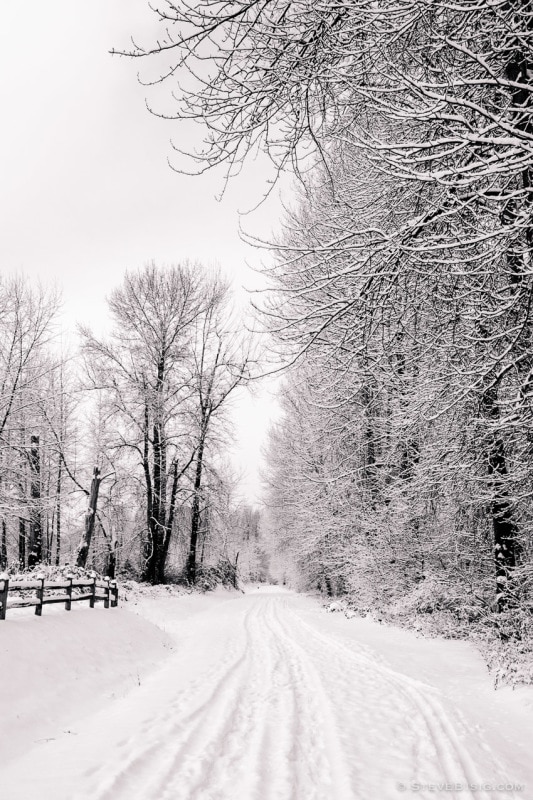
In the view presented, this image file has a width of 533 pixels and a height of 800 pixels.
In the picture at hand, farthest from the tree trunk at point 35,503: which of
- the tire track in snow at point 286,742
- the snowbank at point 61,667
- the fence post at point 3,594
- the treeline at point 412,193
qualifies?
the treeline at point 412,193

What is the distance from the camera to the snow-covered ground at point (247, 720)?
3320 mm

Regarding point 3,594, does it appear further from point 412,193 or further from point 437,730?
point 412,193

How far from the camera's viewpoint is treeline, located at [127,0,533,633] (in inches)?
130

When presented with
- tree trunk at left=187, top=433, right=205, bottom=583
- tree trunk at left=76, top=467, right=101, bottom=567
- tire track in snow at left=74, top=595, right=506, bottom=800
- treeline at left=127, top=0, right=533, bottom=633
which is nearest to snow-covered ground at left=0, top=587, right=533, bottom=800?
tire track in snow at left=74, top=595, right=506, bottom=800

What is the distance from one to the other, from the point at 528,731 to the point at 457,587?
611cm

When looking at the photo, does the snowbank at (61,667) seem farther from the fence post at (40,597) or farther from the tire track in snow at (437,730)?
the tire track in snow at (437,730)

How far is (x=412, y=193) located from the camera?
469cm

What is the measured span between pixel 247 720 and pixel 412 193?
547 centimetres

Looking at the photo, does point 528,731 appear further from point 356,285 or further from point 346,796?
point 356,285

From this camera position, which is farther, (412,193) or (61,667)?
(61,667)

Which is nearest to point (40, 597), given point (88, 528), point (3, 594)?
point (3, 594)

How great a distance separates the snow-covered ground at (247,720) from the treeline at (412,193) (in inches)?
98.9

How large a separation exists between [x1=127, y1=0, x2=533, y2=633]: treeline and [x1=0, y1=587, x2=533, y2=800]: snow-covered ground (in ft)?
8.24

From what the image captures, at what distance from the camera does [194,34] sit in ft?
11.3
